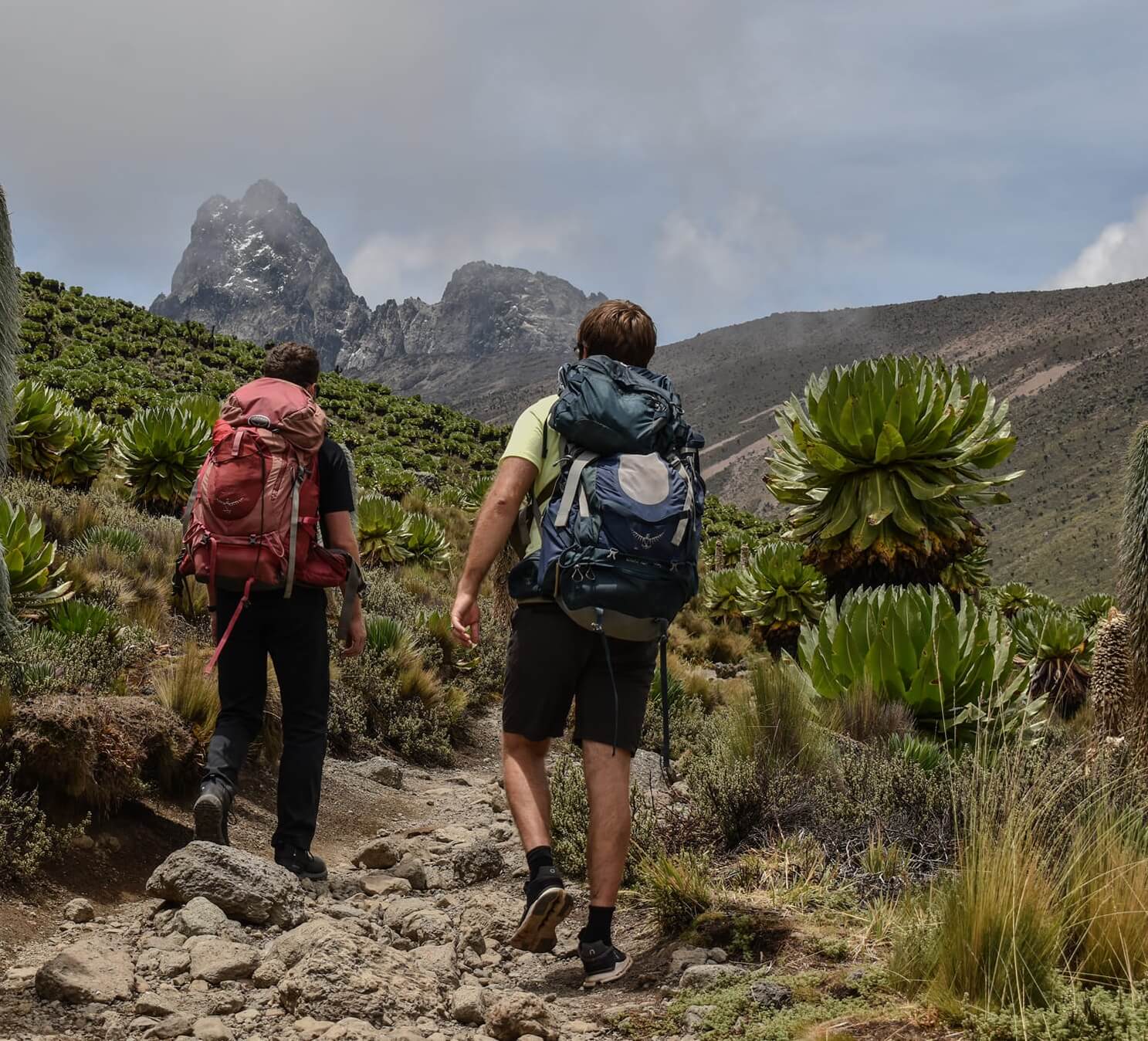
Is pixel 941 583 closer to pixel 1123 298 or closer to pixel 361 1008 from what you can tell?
pixel 361 1008

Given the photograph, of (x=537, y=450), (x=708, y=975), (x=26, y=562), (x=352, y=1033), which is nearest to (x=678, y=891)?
(x=708, y=975)

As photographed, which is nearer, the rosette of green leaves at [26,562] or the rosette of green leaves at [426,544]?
the rosette of green leaves at [26,562]

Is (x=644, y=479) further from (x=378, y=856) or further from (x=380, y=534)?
(x=380, y=534)

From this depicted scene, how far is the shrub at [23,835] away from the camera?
140 inches

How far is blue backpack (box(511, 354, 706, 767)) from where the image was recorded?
3.06 meters

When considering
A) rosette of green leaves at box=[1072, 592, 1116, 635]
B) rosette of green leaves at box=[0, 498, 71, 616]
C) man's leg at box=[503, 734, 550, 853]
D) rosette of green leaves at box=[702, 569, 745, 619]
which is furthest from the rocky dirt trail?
rosette of green leaves at box=[1072, 592, 1116, 635]

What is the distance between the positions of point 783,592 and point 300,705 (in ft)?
23.4

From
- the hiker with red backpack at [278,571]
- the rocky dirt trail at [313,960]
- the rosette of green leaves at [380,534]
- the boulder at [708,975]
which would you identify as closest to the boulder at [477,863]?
the rocky dirt trail at [313,960]

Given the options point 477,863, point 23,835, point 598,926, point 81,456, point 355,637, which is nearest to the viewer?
point 598,926

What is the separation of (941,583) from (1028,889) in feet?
13.7

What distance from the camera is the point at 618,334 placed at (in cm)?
345

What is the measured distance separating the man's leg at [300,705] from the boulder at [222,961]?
903 mm

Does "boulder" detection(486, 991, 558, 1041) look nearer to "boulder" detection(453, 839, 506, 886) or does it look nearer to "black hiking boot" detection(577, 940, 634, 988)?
"black hiking boot" detection(577, 940, 634, 988)

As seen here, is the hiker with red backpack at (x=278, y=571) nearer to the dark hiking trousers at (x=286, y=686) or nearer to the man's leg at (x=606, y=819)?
the dark hiking trousers at (x=286, y=686)
